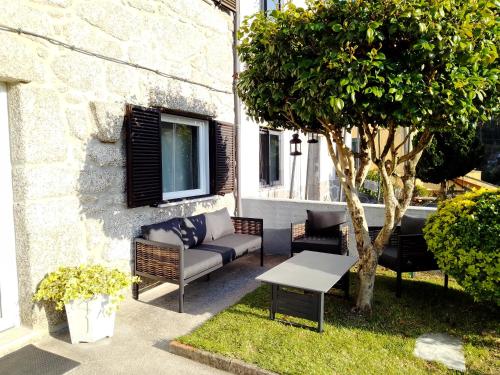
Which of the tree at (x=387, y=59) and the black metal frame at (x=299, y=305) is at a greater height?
the tree at (x=387, y=59)

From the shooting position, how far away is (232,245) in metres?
5.61

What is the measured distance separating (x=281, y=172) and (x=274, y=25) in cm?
616

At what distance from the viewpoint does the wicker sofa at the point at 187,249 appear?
4449 millimetres

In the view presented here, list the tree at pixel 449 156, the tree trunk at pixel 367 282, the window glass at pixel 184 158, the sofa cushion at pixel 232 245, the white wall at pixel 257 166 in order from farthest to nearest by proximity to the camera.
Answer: the tree at pixel 449 156 < the white wall at pixel 257 166 < the window glass at pixel 184 158 < the sofa cushion at pixel 232 245 < the tree trunk at pixel 367 282

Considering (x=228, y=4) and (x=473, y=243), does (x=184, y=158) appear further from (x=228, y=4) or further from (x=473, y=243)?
(x=473, y=243)

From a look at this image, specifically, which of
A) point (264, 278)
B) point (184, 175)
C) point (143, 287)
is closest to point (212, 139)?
point (184, 175)

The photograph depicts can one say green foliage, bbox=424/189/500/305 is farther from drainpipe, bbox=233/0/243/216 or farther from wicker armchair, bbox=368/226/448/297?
drainpipe, bbox=233/0/243/216

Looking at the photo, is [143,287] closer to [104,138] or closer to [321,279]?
[104,138]

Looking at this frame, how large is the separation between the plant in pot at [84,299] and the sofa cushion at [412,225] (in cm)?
411

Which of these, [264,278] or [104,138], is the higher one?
[104,138]

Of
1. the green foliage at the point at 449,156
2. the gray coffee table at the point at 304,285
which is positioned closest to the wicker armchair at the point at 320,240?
the gray coffee table at the point at 304,285

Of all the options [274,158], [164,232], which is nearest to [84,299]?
[164,232]

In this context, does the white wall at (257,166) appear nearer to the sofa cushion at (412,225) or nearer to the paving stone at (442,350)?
the sofa cushion at (412,225)

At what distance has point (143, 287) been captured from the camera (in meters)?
5.14
